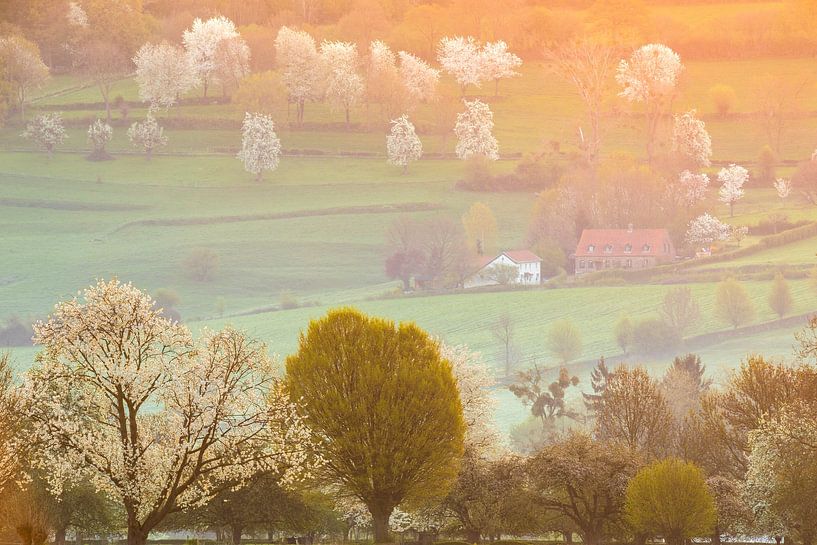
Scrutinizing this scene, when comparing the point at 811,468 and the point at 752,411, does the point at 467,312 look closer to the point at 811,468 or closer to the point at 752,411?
the point at 752,411

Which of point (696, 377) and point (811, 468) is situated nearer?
point (811, 468)

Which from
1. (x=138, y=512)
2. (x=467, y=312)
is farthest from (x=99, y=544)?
(x=467, y=312)

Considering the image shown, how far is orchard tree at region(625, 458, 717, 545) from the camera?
3120 inches

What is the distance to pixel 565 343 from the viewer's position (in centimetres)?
18450

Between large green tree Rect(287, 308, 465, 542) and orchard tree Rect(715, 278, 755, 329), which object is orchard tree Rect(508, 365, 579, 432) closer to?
orchard tree Rect(715, 278, 755, 329)

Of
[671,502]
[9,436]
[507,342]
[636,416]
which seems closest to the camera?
[9,436]

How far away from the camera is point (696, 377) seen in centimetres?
15512

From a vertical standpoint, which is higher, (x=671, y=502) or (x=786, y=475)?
(x=786, y=475)

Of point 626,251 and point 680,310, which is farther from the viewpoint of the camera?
point 626,251

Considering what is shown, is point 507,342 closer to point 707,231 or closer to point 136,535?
point 707,231

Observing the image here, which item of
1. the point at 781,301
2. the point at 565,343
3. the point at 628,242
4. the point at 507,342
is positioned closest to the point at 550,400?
the point at 565,343

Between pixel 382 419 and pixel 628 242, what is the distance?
126 m

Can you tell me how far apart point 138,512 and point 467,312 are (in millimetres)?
129431

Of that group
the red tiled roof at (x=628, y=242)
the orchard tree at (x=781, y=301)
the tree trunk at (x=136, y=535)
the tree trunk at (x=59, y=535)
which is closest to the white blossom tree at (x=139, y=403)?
the tree trunk at (x=136, y=535)
